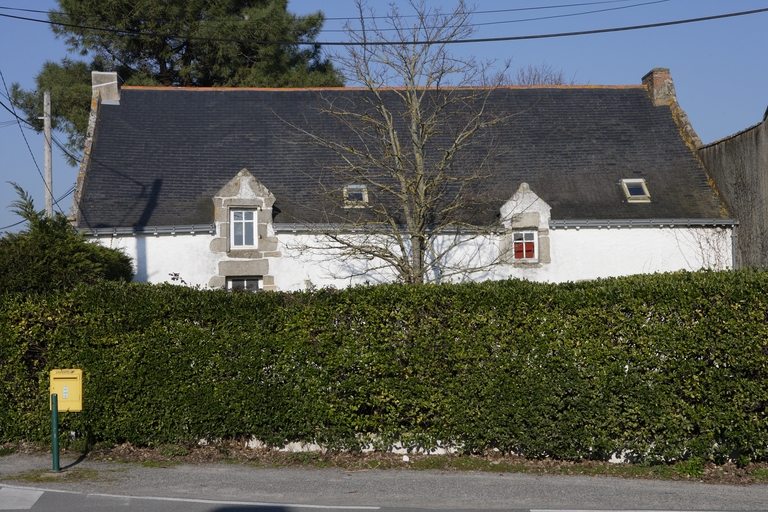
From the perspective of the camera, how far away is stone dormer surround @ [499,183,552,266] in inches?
706

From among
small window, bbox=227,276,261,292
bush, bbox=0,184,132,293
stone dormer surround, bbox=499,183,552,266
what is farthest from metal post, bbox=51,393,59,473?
stone dormer surround, bbox=499,183,552,266

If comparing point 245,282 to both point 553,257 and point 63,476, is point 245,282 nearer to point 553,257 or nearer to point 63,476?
point 553,257

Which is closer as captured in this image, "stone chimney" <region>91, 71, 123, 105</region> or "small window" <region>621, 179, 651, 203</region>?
"small window" <region>621, 179, 651, 203</region>

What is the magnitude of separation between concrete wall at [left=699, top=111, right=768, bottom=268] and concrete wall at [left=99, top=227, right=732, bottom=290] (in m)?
0.52

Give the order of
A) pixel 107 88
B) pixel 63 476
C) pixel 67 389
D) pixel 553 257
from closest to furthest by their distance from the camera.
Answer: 1. pixel 63 476
2. pixel 67 389
3. pixel 553 257
4. pixel 107 88

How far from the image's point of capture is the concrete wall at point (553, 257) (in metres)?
17.6

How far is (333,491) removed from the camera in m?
8.47

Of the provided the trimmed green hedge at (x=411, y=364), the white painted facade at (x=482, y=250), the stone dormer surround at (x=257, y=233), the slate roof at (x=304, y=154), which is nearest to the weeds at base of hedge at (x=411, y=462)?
the trimmed green hedge at (x=411, y=364)

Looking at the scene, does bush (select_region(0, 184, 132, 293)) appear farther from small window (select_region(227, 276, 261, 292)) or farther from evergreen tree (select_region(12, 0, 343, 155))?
evergreen tree (select_region(12, 0, 343, 155))

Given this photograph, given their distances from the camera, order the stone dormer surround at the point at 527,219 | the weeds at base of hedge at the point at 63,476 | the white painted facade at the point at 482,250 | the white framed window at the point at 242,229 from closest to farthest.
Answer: the weeds at base of hedge at the point at 63,476 < the white painted facade at the point at 482,250 < the white framed window at the point at 242,229 < the stone dormer surround at the point at 527,219

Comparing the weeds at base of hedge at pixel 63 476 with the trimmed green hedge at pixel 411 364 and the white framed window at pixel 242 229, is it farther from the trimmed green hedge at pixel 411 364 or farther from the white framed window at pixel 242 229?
the white framed window at pixel 242 229

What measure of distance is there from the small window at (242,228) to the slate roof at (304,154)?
2.05 feet

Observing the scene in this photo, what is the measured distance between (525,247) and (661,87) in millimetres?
7626

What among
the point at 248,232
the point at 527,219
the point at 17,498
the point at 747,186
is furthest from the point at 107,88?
the point at 747,186
